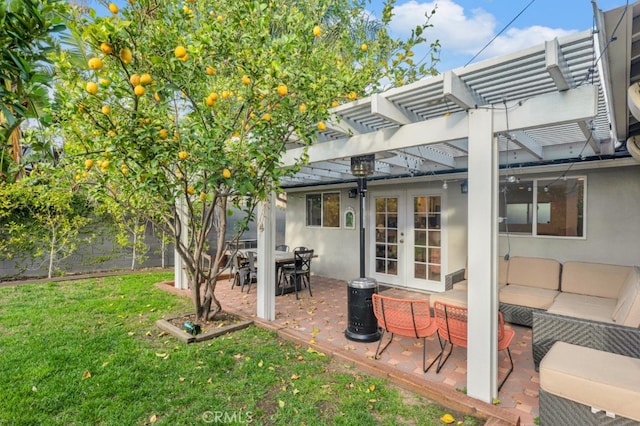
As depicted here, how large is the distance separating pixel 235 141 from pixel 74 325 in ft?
11.7

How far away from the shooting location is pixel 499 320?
3.06 metres

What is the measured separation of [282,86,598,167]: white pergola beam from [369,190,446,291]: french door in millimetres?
3431

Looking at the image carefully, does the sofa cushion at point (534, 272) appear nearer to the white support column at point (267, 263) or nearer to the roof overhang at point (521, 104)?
the roof overhang at point (521, 104)

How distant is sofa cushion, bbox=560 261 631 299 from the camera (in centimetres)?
452

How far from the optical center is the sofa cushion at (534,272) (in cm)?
505

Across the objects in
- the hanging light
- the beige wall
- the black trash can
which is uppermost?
the hanging light

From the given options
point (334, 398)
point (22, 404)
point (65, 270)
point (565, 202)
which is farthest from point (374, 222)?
point (65, 270)

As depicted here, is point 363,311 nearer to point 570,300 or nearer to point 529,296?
point 529,296

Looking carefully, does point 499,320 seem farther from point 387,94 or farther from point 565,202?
point 565,202

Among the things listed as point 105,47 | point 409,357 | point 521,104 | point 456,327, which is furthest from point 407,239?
point 105,47

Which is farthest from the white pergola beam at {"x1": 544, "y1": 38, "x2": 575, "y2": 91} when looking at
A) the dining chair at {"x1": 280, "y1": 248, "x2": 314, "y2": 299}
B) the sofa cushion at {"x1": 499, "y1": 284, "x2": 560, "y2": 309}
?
the dining chair at {"x1": 280, "y1": 248, "x2": 314, "y2": 299}

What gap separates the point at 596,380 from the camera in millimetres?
2199

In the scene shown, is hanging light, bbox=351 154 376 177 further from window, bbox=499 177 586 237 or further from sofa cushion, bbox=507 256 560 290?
sofa cushion, bbox=507 256 560 290

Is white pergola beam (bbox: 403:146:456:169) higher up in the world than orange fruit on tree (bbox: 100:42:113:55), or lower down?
lower down
